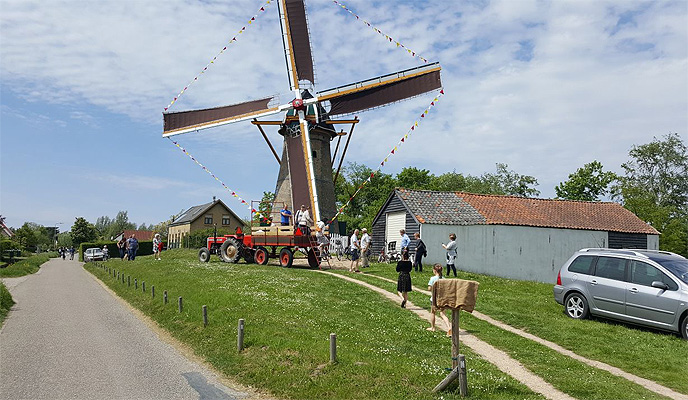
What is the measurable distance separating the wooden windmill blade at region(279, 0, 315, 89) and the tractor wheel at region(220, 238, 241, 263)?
12.7 meters

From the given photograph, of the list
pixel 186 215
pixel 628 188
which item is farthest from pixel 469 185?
pixel 186 215

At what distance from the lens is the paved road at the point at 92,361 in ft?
31.4

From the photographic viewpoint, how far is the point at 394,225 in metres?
32.5

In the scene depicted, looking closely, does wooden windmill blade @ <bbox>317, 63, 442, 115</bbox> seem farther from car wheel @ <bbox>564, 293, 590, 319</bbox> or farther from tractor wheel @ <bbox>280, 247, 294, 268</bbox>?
car wheel @ <bbox>564, 293, 590, 319</bbox>

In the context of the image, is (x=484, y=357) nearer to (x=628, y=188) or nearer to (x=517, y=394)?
(x=517, y=394)

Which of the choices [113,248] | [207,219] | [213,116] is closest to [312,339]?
[213,116]

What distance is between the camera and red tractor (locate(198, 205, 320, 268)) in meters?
26.5

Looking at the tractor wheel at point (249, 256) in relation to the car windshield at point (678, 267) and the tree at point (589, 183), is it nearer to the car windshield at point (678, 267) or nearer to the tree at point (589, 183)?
the car windshield at point (678, 267)

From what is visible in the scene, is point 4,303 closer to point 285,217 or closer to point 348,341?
point 285,217

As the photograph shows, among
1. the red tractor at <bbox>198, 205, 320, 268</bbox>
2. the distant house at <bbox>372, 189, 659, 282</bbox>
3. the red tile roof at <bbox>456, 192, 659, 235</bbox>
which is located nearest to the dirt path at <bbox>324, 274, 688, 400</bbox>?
the red tractor at <bbox>198, 205, 320, 268</bbox>

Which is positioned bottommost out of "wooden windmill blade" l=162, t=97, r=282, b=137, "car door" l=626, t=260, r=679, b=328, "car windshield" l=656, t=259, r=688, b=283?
"car door" l=626, t=260, r=679, b=328

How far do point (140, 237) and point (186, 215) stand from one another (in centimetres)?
3700

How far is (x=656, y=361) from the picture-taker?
38.0 feet

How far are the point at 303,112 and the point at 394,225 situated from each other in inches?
373
